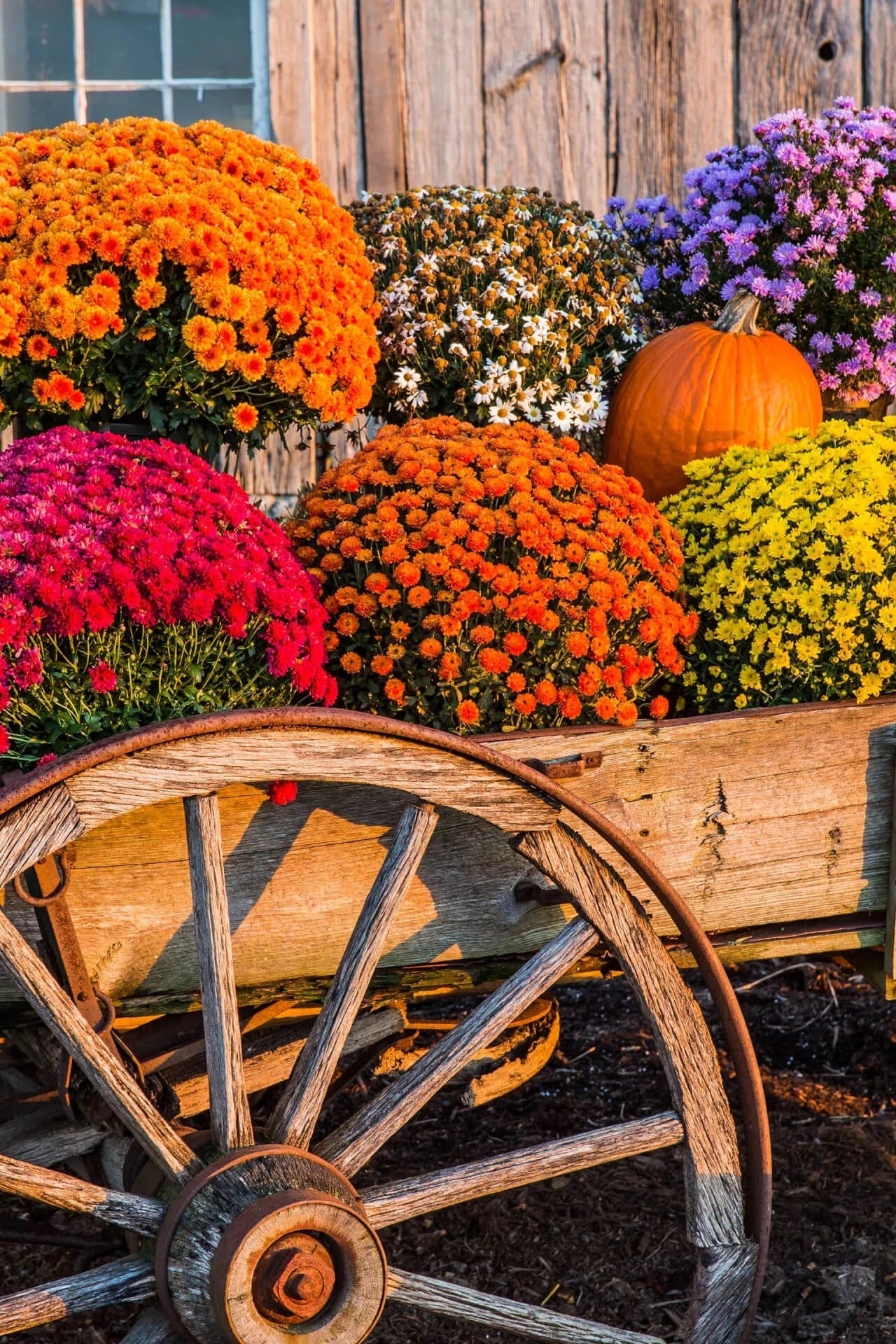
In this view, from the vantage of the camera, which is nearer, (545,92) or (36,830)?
(36,830)

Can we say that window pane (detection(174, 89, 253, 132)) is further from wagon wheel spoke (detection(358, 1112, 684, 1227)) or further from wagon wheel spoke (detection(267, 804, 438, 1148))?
wagon wheel spoke (detection(358, 1112, 684, 1227))

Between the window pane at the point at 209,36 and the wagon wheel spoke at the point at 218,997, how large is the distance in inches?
114

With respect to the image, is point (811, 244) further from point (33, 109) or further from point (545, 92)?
point (33, 109)

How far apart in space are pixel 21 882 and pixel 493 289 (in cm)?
155

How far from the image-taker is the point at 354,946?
147cm

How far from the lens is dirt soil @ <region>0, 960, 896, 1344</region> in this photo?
196 centimetres

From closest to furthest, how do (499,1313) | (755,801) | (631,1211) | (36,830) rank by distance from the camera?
(36,830), (499,1313), (755,801), (631,1211)

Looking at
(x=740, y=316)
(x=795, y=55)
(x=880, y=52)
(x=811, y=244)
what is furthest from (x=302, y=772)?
(x=880, y=52)

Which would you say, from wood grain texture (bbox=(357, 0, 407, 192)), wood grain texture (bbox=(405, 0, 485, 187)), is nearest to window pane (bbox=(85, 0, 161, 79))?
wood grain texture (bbox=(357, 0, 407, 192))

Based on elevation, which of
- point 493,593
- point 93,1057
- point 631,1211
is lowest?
point 631,1211

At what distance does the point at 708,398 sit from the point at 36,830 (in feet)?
5.27

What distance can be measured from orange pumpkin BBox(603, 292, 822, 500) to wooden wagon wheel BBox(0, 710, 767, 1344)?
1.17 m

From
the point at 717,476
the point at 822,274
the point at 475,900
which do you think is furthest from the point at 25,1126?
the point at 822,274

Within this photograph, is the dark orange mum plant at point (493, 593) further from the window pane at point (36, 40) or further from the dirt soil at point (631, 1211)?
the window pane at point (36, 40)
